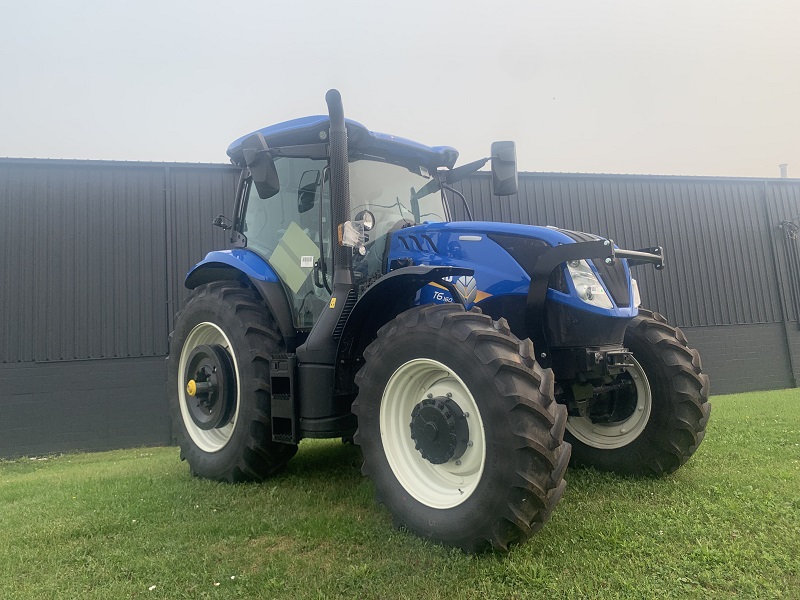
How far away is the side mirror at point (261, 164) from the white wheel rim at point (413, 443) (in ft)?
5.71

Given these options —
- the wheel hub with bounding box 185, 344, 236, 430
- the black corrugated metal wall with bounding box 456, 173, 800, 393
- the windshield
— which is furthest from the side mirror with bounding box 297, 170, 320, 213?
the black corrugated metal wall with bounding box 456, 173, 800, 393

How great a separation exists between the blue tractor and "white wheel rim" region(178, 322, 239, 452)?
0.7 inches

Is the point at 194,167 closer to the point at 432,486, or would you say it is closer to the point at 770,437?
the point at 432,486

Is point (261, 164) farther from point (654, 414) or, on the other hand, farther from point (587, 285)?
point (654, 414)

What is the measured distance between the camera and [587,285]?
3197 millimetres

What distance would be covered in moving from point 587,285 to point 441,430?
4.05 feet

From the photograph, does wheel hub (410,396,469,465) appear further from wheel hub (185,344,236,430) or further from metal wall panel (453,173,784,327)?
metal wall panel (453,173,784,327)

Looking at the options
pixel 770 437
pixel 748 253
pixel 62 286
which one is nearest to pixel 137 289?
pixel 62 286

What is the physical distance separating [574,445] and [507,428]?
6.20 ft

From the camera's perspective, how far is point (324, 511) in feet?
10.9

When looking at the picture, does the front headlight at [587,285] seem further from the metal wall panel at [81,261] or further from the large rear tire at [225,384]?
the metal wall panel at [81,261]

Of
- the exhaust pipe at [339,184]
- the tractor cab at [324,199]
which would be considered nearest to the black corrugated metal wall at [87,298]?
the tractor cab at [324,199]

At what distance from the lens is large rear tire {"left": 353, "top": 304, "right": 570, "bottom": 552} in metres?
2.39

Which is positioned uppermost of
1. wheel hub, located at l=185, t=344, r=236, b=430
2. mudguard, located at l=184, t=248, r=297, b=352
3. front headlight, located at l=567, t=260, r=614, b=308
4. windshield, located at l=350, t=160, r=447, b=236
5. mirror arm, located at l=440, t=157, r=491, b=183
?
mirror arm, located at l=440, t=157, r=491, b=183
